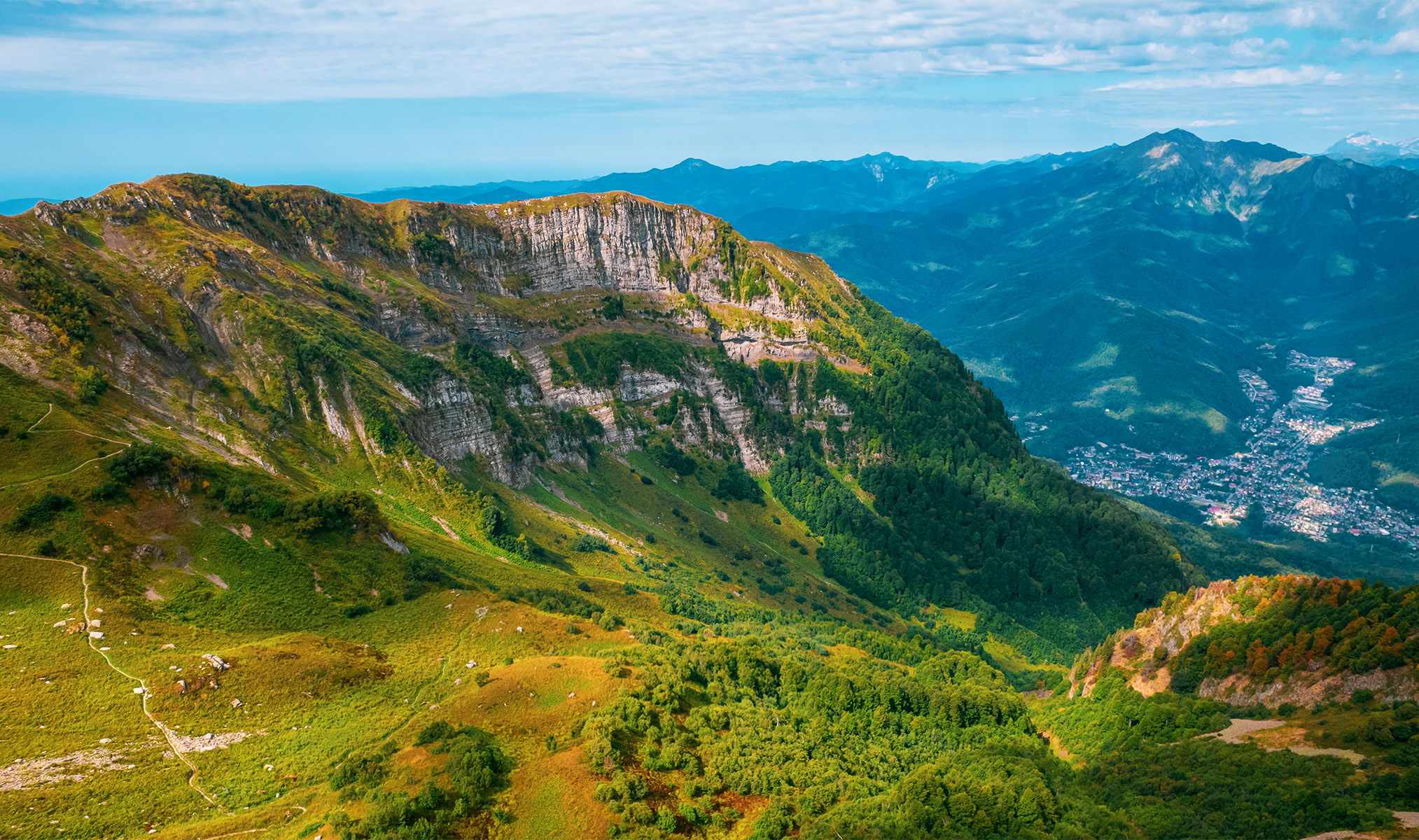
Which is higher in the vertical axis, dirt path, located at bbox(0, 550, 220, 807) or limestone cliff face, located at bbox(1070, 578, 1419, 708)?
dirt path, located at bbox(0, 550, 220, 807)

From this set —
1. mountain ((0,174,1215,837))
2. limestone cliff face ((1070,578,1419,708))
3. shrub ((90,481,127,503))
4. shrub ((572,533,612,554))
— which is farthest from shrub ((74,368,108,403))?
limestone cliff face ((1070,578,1419,708))

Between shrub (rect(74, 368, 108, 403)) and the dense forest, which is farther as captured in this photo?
shrub (rect(74, 368, 108, 403))

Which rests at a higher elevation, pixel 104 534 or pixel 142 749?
pixel 104 534

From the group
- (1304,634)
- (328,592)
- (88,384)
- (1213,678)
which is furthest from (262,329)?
(1304,634)

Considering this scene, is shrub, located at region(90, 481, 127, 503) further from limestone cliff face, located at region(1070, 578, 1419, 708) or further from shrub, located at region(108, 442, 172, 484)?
limestone cliff face, located at region(1070, 578, 1419, 708)

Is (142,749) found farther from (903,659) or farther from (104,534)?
(903,659)

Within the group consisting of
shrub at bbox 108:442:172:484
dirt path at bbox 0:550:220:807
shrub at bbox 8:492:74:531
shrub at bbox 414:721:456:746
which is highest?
shrub at bbox 108:442:172:484

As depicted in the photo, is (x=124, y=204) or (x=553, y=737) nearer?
(x=553, y=737)

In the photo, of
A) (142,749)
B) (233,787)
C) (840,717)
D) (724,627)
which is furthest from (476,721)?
(724,627)

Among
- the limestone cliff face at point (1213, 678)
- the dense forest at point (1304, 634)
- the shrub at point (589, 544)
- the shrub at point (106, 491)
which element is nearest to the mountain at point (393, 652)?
the shrub at point (106, 491)
